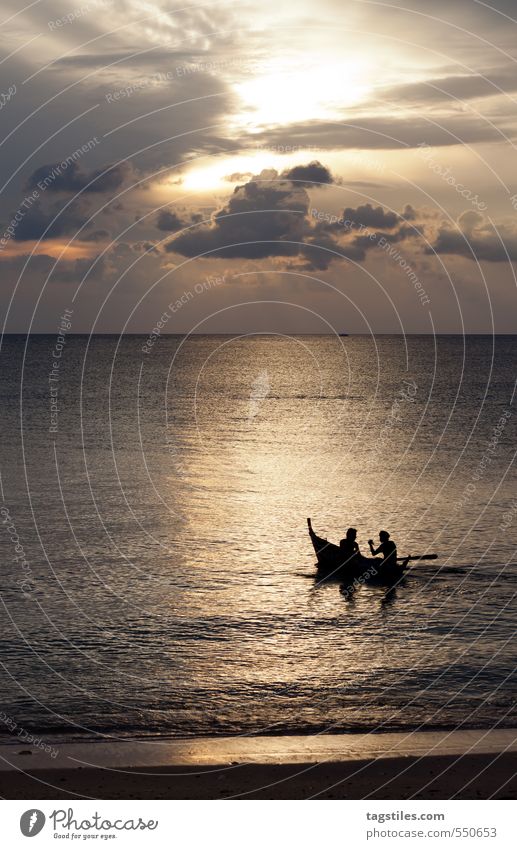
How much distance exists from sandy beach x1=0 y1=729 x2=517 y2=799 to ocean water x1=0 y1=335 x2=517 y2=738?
4.73 ft

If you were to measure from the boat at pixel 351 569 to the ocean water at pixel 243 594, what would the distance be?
53cm

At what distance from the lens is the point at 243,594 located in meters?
33.4

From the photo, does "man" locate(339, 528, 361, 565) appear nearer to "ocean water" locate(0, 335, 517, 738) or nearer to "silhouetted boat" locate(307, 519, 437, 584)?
"silhouetted boat" locate(307, 519, 437, 584)

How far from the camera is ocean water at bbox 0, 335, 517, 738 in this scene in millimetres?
23453

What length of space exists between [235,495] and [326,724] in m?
34.3

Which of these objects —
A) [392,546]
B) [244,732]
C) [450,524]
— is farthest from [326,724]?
[450,524]
